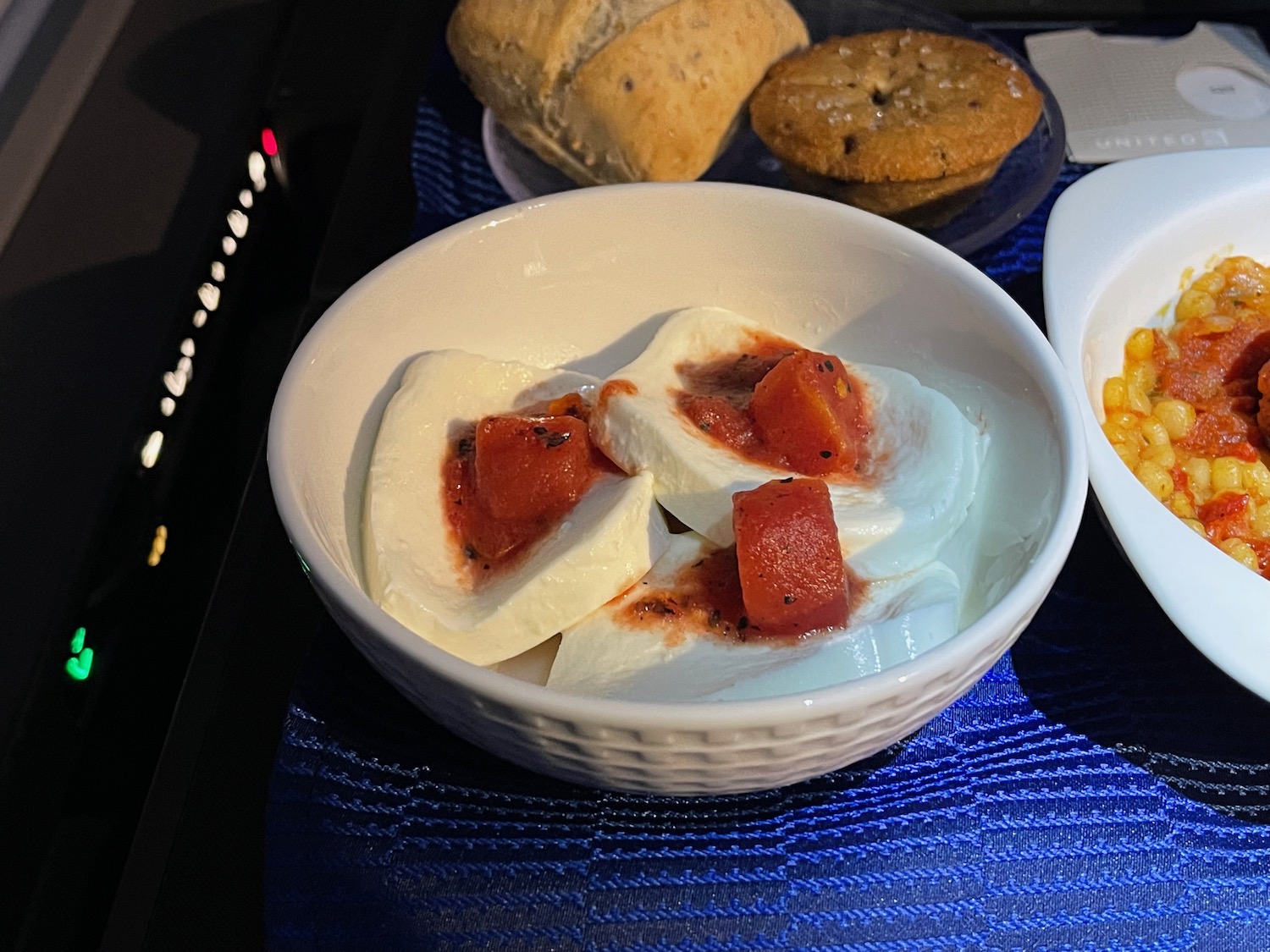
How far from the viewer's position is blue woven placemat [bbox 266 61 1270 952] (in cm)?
74

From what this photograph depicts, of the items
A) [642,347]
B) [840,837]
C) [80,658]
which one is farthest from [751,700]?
[80,658]

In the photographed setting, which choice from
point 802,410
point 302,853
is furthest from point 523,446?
point 302,853

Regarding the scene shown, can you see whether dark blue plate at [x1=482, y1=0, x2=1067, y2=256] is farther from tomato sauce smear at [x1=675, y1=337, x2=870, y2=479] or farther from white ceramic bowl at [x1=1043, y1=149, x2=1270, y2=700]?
tomato sauce smear at [x1=675, y1=337, x2=870, y2=479]

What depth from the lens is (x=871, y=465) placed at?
3.00 ft

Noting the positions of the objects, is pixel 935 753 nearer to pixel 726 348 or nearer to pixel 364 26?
pixel 726 348

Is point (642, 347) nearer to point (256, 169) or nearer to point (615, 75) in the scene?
point (615, 75)

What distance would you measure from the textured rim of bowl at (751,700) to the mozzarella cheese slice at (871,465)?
10 cm

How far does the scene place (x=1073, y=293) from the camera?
101 cm

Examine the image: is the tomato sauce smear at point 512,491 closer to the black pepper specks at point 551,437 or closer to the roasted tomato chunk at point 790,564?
the black pepper specks at point 551,437

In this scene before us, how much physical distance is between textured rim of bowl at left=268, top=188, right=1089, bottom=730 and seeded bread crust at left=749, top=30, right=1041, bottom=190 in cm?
29

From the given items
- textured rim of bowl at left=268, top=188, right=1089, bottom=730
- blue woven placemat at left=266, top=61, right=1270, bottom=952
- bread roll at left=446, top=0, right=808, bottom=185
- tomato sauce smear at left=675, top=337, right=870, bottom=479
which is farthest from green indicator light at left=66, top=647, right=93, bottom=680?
bread roll at left=446, top=0, right=808, bottom=185

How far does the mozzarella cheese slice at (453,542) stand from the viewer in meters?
0.76

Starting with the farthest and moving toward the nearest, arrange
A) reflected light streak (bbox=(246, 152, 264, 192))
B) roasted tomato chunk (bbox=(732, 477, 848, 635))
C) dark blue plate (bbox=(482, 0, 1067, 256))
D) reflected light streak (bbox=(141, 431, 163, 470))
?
1. reflected light streak (bbox=(246, 152, 264, 192))
2. dark blue plate (bbox=(482, 0, 1067, 256))
3. reflected light streak (bbox=(141, 431, 163, 470))
4. roasted tomato chunk (bbox=(732, 477, 848, 635))

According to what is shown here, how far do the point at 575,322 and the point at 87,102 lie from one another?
21.3 inches
